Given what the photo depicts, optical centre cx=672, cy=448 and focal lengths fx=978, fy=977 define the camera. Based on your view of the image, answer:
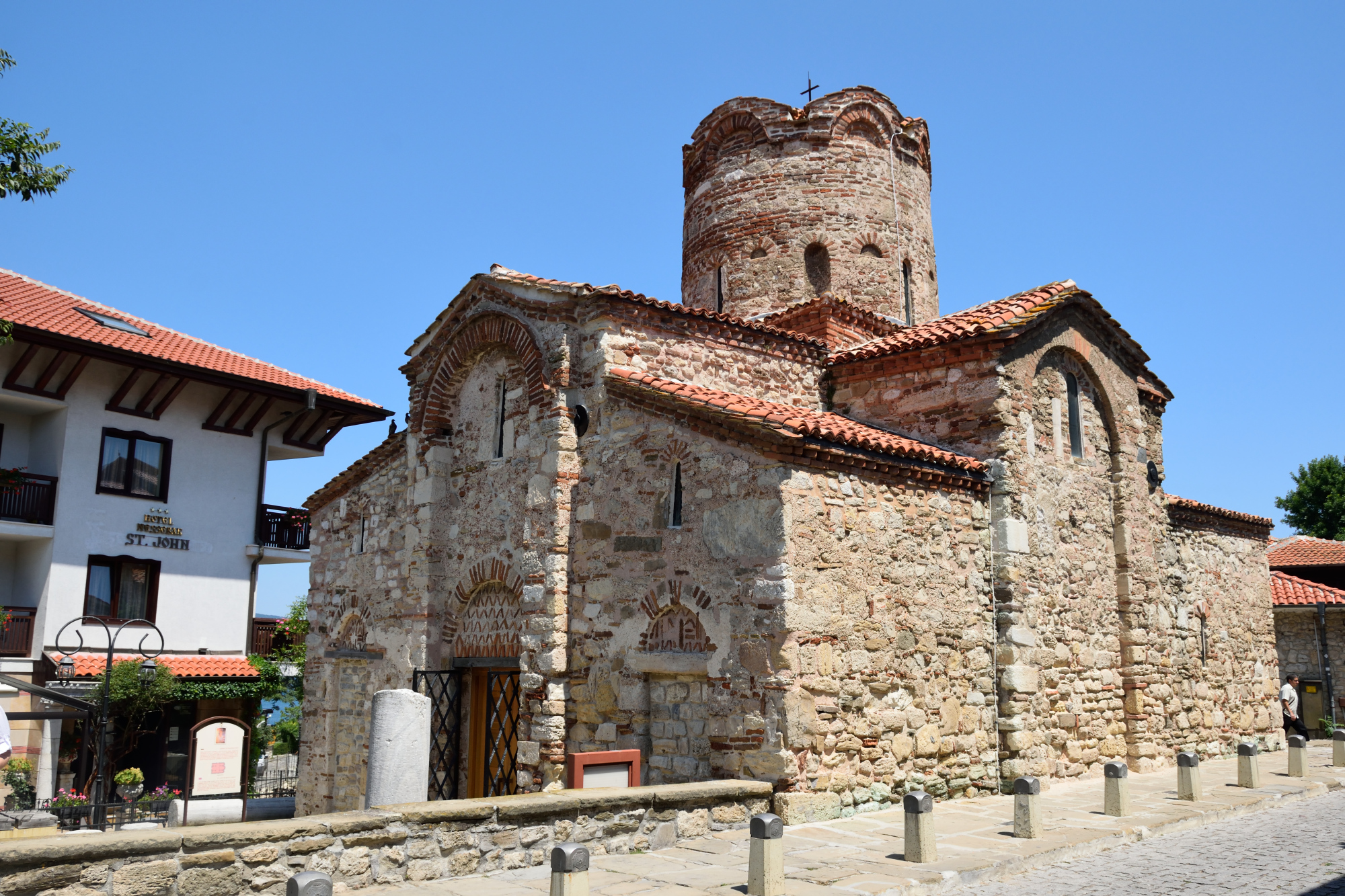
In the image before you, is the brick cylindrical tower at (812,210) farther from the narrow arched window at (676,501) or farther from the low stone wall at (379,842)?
the low stone wall at (379,842)

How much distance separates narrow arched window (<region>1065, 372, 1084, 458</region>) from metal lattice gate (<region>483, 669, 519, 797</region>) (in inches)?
280

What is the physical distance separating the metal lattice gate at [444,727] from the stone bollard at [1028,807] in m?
6.19

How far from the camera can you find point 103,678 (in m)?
16.0

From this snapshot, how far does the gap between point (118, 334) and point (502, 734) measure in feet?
42.2

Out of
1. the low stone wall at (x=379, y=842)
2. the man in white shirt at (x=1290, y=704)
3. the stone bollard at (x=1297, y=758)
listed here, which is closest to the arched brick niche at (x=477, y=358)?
the low stone wall at (x=379, y=842)

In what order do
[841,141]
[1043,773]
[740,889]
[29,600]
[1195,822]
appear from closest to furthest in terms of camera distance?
1. [740,889]
2. [1195,822]
3. [1043,773]
4. [841,141]
5. [29,600]

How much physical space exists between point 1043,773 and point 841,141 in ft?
31.7

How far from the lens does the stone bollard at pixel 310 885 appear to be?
4434 millimetres

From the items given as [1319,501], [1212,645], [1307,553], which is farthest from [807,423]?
[1319,501]

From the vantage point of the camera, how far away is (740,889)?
601 cm

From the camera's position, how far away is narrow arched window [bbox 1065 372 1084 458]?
1180 cm

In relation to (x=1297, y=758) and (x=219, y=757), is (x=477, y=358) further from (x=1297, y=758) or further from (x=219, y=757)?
(x=1297, y=758)

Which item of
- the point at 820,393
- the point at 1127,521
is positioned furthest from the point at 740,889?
the point at 1127,521

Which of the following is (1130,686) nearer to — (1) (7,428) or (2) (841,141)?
(2) (841,141)
